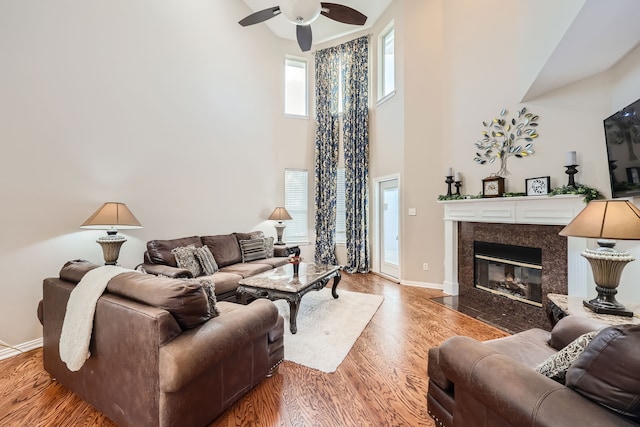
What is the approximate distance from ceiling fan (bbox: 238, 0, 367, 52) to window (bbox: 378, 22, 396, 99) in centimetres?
216

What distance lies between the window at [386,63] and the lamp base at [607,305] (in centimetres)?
445

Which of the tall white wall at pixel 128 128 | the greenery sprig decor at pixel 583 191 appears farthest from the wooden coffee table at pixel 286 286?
the greenery sprig decor at pixel 583 191

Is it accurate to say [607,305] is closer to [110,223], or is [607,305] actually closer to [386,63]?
[110,223]

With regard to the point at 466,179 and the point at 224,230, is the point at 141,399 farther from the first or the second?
the point at 466,179

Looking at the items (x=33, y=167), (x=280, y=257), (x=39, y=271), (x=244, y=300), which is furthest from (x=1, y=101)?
(x=280, y=257)

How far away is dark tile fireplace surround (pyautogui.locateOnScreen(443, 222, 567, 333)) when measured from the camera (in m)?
3.16

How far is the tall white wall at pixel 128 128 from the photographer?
2584 millimetres

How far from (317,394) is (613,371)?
165cm

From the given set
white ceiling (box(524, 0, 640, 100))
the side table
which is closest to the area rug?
the side table

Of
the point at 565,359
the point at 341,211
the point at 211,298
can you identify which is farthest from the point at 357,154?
the point at 565,359

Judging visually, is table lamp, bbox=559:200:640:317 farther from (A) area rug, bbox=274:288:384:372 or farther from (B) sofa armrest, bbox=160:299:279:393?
(B) sofa armrest, bbox=160:299:279:393

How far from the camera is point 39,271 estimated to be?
2.71 m

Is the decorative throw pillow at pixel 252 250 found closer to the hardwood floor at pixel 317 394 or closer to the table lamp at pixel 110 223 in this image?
the table lamp at pixel 110 223

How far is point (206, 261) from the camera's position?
3.72 meters
